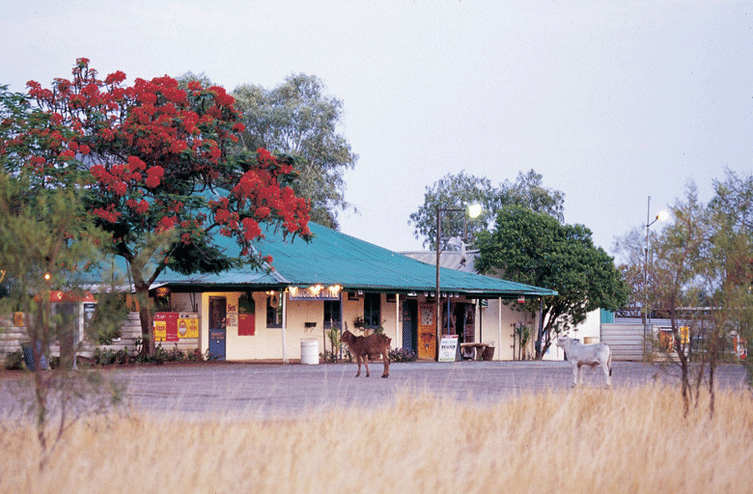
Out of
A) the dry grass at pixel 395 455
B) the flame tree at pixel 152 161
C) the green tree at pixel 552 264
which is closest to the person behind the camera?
the dry grass at pixel 395 455

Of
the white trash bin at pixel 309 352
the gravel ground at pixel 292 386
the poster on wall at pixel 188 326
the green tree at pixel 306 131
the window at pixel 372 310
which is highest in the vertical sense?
the green tree at pixel 306 131

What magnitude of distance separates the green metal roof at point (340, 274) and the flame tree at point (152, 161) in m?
1.86

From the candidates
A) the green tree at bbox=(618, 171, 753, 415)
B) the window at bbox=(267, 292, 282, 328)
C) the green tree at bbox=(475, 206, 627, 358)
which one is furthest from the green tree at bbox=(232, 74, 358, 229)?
the green tree at bbox=(618, 171, 753, 415)

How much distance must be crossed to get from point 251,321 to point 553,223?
1642 cm

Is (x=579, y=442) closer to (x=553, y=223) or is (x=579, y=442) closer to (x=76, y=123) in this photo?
(x=76, y=123)

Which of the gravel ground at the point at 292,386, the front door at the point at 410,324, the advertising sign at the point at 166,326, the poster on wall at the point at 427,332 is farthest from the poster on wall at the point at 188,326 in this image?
the poster on wall at the point at 427,332

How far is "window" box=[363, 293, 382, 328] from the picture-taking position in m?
37.4

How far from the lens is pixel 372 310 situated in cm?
3778

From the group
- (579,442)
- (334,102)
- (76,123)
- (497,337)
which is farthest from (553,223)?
(579,442)

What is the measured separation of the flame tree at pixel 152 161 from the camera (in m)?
26.6

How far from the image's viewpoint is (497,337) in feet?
141

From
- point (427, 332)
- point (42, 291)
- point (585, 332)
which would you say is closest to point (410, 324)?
point (427, 332)

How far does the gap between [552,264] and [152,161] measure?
69.5ft

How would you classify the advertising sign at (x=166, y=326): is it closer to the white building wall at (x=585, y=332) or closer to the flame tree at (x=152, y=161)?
the flame tree at (x=152, y=161)
